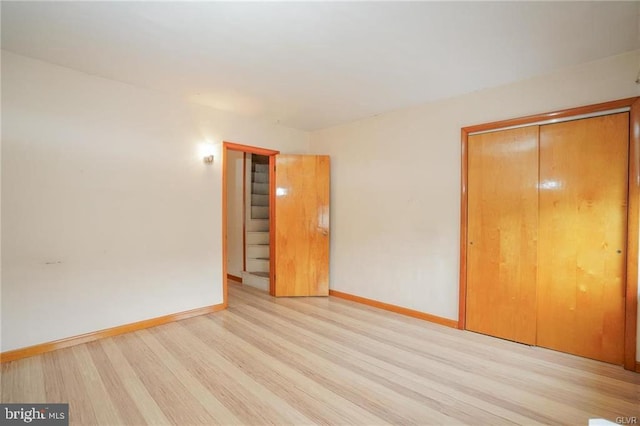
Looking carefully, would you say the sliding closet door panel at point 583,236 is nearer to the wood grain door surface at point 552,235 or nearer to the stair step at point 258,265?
the wood grain door surface at point 552,235

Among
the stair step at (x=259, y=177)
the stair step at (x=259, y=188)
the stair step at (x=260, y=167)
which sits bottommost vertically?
the stair step at (x=259, y=188)

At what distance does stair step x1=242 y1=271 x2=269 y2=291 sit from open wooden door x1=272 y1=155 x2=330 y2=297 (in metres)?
0.43

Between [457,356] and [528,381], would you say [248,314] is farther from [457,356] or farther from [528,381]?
[528,381]

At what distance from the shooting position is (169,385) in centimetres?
210

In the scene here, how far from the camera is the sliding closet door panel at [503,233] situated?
9.11 ft

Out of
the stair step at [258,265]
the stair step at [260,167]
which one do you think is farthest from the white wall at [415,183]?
the stair step at [260,167]

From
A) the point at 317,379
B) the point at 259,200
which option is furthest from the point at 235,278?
the point at 317,379

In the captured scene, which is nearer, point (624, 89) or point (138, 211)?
point (624, 89)

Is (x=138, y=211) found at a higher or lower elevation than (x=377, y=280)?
higher

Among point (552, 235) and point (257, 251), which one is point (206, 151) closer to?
point (257, 251)

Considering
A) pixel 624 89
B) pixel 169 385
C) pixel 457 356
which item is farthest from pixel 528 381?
pixel 169 385

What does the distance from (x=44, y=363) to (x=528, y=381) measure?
3.74 meters

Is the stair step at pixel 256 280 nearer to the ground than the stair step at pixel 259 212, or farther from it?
nearer to the ground

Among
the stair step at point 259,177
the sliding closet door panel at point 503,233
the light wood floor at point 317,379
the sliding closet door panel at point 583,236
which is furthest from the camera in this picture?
the stair step at point 259,177
